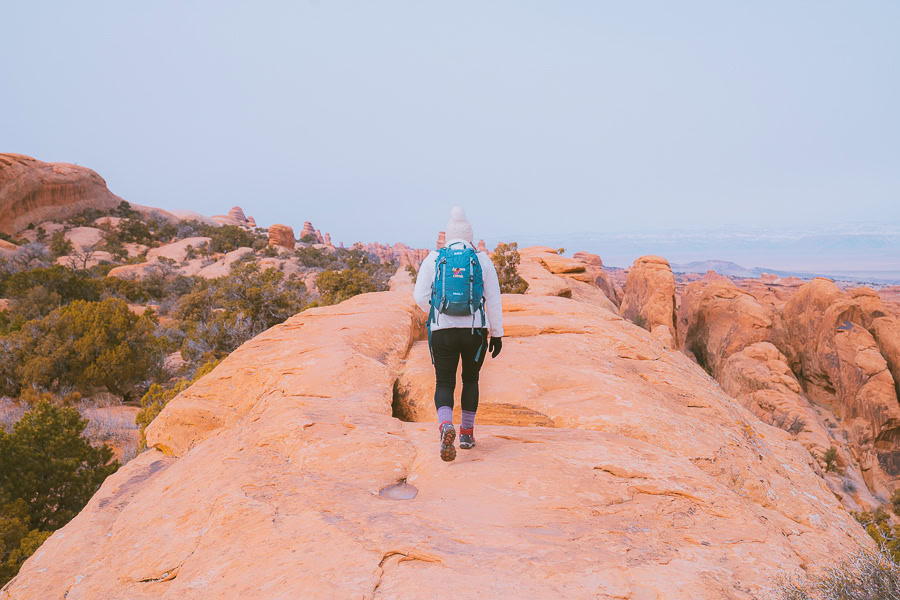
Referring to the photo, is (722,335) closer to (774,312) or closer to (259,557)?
(774,312)

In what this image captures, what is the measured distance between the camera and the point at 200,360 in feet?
46.7

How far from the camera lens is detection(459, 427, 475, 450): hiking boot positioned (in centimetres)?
412

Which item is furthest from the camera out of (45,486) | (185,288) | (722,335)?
(185,288)

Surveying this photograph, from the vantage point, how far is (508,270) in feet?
62.5

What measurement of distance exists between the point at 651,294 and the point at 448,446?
94.4 ft

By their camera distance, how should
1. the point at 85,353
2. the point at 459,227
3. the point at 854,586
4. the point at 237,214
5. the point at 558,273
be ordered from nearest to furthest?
the point at 854,586, the point at 459,227, the point at 85,353, the point at 558,273, the point at 237,214

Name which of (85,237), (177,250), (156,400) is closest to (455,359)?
(156,400)

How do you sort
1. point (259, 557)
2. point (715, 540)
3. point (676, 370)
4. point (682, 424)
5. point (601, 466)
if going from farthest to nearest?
point (676, 370) → point (682, 424) → point (601, 466) → point (715, 540) → point (259, 557)

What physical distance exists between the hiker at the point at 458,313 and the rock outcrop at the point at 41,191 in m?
55.5

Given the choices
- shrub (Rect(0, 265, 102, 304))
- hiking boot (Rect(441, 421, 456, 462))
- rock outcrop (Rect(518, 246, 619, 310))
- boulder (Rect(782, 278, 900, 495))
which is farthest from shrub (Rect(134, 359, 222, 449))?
boulder (Rect(782, 278, 900, 495))

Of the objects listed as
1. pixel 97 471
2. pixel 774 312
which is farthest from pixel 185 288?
pixel 774 312

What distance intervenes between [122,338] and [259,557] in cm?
1474

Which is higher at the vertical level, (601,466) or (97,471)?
(601,466)

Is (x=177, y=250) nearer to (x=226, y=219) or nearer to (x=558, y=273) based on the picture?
(x=558, y=273)
